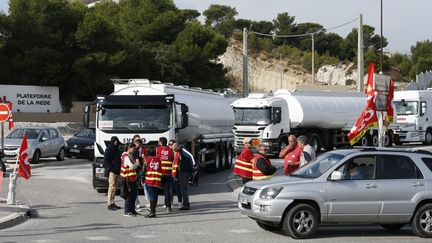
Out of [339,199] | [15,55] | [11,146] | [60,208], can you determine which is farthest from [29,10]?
[339,199]

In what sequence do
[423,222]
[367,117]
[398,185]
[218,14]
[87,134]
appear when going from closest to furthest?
1. [398,185]
2. [423,222]
3. [367,117]
4. [87,134]
5. [218,14]

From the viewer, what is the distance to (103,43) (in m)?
61.1

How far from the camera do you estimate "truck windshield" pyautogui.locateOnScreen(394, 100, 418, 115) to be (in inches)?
1671

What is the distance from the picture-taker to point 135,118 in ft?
63.9

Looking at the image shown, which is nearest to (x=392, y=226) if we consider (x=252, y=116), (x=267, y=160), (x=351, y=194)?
(x=351, y=194)

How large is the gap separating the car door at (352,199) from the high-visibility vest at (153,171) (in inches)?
175

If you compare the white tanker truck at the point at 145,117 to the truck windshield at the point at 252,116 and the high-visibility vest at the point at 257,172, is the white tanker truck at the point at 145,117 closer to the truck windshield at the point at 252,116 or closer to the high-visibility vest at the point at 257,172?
the high-visibility vest at the point at 257,172

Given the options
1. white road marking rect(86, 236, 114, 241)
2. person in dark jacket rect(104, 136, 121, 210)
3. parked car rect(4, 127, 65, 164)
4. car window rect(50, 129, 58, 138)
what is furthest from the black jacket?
car window rect(50, 129, 58, 138)

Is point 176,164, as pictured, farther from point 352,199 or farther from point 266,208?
point 352,199

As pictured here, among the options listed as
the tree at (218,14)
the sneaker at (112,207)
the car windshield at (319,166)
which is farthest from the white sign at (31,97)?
the tree at (218,14)

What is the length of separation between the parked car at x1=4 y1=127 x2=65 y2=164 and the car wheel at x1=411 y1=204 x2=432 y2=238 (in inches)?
809

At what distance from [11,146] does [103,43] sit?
3240 cm

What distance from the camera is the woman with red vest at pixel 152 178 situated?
15031 millimetres

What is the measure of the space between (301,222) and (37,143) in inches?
811
